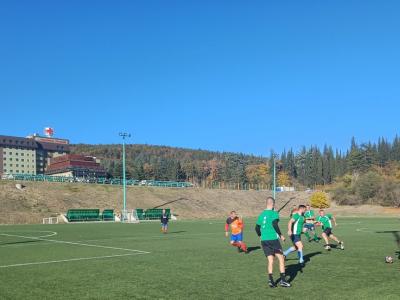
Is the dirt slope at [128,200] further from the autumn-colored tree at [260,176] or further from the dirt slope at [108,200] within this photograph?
the autumn-colored tree at [260,176]

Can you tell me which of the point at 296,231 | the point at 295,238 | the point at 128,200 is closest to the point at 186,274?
the point at 295,238

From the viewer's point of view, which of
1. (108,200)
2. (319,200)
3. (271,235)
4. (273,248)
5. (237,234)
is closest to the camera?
(273,248)

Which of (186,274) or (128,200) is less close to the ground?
(128,200)

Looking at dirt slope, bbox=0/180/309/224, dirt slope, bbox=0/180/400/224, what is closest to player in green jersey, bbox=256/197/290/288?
dirt slope, bbox=0/180/400/224

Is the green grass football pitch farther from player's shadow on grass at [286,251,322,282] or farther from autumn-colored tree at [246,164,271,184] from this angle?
autumn-colored tree at [246,164,271,184]

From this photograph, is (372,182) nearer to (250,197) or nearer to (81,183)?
(250,197)

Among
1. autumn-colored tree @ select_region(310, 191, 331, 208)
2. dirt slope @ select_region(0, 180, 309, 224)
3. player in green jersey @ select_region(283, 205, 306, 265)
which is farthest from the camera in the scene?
autumn-colored tree @ select_region(310, 191, 331, 208)

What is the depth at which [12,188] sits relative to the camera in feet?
226

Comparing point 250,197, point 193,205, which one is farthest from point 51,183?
point 250,197

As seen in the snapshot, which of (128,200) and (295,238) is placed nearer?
(295,238)

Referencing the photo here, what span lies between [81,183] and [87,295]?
7469cm

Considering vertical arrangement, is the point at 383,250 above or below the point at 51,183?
below

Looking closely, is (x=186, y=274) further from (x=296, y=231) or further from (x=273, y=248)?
(x=296, y=231)

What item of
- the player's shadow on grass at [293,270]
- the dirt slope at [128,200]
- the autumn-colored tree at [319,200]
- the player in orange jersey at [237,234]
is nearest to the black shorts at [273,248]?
the player's shadow on grass at [293,270]
